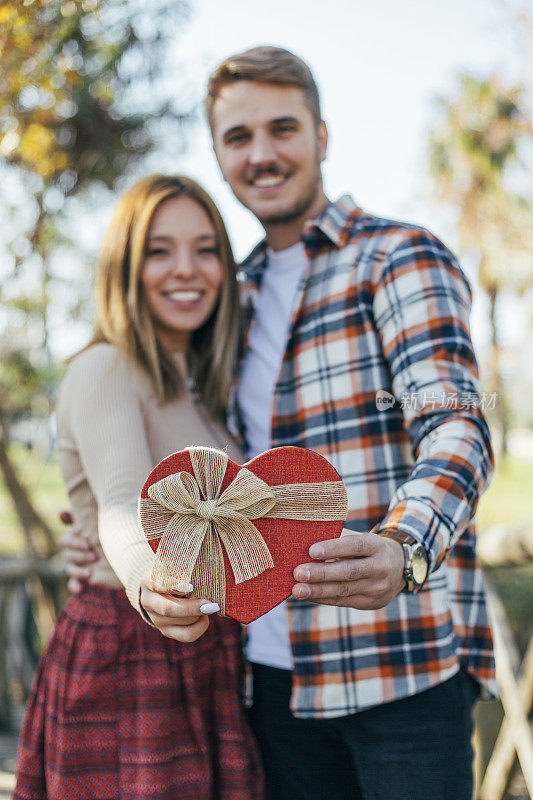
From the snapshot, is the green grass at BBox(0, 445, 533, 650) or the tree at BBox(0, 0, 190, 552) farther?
the green grass at BBox(0, 445, 533, 650)

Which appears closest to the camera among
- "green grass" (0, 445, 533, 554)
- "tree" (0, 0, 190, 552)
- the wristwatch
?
the wristwatch

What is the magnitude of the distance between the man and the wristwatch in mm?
22

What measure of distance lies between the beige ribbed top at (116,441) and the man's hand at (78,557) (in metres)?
0.02

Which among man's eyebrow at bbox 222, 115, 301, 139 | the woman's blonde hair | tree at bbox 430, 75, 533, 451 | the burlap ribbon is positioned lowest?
the burlap ribbon

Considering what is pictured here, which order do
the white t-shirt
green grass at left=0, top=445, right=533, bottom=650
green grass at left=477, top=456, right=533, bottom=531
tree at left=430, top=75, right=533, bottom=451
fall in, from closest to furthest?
the white t-shirt, green grass at left=0, top=445, right=533, bottom=650, green grass at left=477, top=456, right=533, bottom=531, tree at left=430, top=75, right=533, bottom=451

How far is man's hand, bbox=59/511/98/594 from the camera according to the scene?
1660 millimetres

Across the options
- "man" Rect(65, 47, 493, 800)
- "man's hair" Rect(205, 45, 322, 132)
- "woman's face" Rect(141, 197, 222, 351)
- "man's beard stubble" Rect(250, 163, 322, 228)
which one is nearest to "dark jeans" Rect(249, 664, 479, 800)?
"man" Rect(65, 47, 493, 800)

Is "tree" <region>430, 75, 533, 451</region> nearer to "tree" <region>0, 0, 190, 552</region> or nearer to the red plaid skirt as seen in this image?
"tree" <region>0, 0, 190, 552</region>

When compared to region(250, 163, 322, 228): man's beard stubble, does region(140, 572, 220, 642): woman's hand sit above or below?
below

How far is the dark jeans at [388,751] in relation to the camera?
1.41m

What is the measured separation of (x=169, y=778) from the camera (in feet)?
4.57

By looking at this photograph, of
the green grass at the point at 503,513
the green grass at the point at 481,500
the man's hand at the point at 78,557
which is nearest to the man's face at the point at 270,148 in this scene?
the man's hand at the point at 78,557

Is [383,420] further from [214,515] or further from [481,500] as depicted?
[481,500]

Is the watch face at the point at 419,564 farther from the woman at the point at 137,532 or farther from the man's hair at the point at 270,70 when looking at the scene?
the man's hair at the point at 270,70
